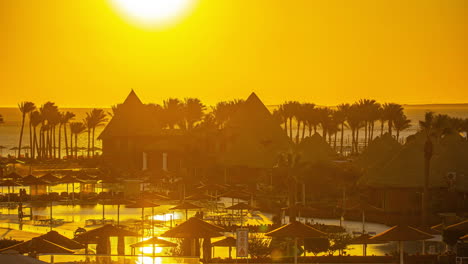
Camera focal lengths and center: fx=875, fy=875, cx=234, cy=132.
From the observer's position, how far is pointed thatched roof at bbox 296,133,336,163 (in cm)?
7971

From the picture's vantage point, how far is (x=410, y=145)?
6184cm

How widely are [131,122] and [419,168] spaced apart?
175ft

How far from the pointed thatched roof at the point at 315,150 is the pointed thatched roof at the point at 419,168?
17.1 metres

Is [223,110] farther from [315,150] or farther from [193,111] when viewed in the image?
[315,150]

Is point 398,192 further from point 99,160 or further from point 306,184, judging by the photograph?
point 99,160

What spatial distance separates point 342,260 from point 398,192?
80.9ft

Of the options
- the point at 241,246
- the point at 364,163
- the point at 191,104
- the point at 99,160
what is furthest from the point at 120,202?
the point at 191,104

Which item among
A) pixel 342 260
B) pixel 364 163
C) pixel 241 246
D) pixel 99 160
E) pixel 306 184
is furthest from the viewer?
pixel 99 160

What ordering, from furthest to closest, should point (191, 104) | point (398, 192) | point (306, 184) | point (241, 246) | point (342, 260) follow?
point (191, 104), point (306, 184), point (398, 192), point (342, 260), point (241, 246)

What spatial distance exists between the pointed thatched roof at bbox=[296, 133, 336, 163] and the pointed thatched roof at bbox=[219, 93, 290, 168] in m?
2.17

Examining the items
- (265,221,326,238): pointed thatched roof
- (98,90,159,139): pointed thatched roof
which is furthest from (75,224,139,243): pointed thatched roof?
(98,90,159,139): pointed thatched roof

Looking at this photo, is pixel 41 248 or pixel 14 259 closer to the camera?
pixel 14 259

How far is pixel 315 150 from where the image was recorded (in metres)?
81.4

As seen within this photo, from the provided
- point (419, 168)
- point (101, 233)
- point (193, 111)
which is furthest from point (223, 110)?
point (101, 233)
